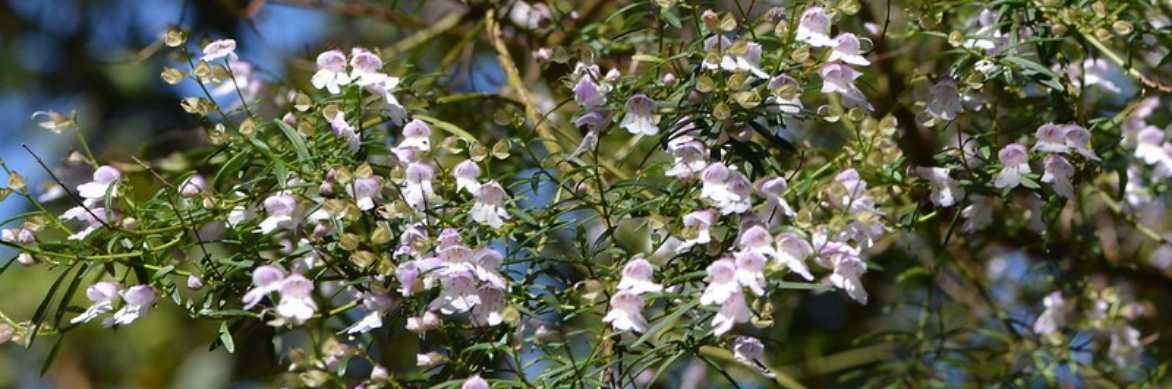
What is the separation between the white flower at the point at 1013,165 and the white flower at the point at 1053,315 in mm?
470

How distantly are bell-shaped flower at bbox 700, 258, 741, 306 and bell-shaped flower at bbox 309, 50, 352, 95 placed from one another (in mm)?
277

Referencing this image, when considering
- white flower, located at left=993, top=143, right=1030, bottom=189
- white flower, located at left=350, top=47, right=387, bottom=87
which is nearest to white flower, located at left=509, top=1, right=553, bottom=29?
white flower, located at left=350, top=47, right=387, bottom=87

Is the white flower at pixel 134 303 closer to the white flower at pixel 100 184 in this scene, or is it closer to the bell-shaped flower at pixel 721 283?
the white flower at pixel 100 184

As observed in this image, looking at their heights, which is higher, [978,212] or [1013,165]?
[1013,165]

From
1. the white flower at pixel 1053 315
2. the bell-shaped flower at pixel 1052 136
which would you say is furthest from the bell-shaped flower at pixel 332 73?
the white flower at pixel 1053 315

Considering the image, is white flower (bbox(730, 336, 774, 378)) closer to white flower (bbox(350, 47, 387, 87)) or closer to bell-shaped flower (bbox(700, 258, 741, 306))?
bell-shaped flower (bbox(700, 258, 741, 306))

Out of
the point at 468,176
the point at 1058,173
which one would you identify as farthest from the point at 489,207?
the point at 1058,173

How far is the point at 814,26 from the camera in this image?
0.86m

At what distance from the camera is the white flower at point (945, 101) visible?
93 cm

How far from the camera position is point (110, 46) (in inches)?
92.4

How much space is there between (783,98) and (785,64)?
0.15ft

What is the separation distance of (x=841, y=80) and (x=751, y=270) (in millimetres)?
160

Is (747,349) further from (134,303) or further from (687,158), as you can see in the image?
(134,303)

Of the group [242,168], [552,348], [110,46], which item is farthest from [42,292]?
[552,348]
